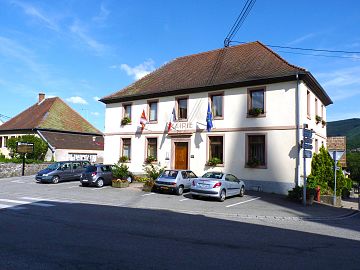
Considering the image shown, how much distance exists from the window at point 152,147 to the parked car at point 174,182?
668 centimetres

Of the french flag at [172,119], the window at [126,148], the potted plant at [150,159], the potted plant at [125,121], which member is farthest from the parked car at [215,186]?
the potted plant at [125,121]

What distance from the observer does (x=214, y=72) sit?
25.4m

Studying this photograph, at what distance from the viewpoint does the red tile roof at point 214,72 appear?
22359 mm

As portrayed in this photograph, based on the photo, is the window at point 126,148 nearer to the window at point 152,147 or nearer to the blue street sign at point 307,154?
the window at point 152,147

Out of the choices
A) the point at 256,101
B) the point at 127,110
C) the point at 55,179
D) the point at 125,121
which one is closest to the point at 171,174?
the point at 256,101

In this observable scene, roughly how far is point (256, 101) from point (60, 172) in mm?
15116

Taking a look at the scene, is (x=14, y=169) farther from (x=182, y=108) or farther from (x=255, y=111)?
(x=255, y=111)

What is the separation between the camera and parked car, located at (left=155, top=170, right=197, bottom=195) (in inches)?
763

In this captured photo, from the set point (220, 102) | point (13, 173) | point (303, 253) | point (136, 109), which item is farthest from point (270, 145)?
point (13, 173)

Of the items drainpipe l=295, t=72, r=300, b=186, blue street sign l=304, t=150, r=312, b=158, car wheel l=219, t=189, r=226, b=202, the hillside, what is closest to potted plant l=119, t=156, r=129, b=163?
car wheel l=219, t=189, r=226, b=202

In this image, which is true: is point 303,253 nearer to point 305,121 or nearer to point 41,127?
point 305,121

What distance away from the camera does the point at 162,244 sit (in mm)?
8070

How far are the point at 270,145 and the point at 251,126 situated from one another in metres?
1.69

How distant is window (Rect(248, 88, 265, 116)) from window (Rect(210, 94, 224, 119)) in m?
2.10
